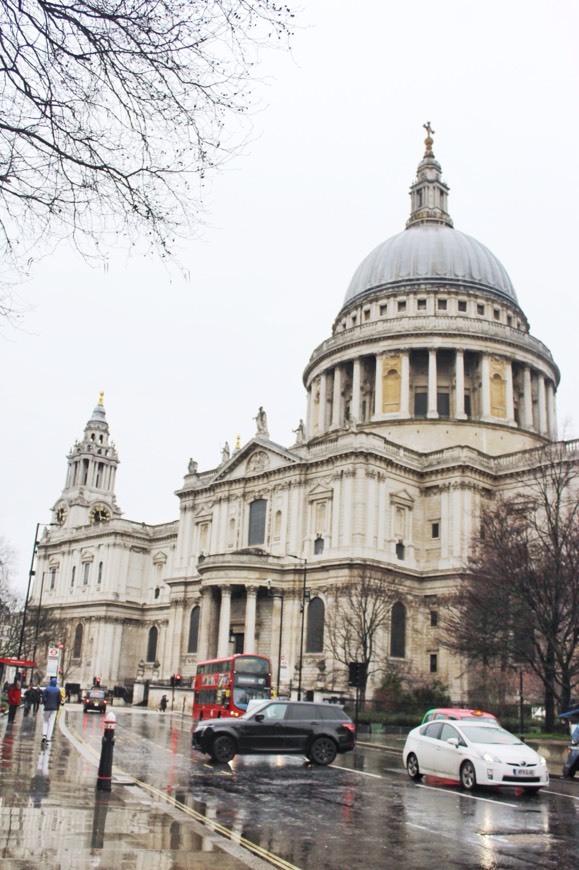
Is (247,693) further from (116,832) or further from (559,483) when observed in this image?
(116,832)

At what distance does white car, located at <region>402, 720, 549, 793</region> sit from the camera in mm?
18969

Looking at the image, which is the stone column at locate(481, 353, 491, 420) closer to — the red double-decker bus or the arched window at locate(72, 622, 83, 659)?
the red double-decker bus

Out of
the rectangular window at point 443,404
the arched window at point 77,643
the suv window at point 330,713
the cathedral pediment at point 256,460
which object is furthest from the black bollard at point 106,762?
the arched window at point 77,643

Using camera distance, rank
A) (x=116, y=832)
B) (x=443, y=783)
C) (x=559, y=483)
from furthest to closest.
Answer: (x=559, y=483) < (x=443, y=783) < (x=116, y=832)

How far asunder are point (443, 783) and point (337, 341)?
205ft

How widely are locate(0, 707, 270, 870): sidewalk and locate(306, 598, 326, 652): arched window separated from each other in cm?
4127

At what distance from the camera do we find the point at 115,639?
86812mm

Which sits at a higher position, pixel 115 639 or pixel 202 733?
pixel 115 639

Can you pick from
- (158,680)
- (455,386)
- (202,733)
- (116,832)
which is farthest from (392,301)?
(116,832)

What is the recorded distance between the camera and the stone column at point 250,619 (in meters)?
59.6

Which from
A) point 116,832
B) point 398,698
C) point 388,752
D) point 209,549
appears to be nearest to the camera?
point 116,832

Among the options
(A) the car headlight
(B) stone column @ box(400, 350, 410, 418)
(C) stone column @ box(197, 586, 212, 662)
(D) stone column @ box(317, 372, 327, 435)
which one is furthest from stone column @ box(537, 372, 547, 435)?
(A) the car headlight

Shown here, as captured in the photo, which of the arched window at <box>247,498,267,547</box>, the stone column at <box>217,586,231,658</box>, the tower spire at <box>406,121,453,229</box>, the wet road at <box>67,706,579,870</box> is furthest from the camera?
the tower spire at <box>406,121,453,229</box>

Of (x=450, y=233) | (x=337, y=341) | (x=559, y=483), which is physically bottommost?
(x=559, y=483)
